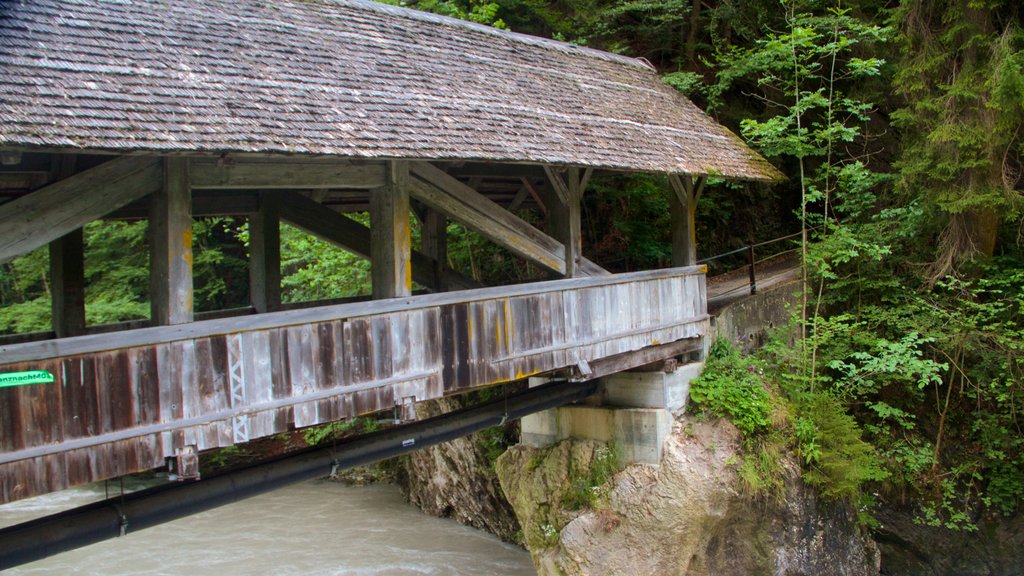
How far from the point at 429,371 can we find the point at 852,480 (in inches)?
263

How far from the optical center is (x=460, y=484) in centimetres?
1474

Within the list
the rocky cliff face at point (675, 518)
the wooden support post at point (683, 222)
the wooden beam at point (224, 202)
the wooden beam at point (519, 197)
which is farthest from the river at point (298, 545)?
the wooden beam at point (224, 202)

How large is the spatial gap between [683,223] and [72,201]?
26.3ft

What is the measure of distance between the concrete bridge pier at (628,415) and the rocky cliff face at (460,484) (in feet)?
9.06

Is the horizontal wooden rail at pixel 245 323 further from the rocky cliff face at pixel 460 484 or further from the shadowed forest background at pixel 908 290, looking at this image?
the rocky cliff face at pixel 460 484

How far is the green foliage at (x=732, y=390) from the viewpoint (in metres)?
11.0

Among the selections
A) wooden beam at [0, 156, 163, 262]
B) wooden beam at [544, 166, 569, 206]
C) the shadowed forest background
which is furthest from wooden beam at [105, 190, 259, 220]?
the shadowed forest background

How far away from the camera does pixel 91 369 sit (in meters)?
5.43

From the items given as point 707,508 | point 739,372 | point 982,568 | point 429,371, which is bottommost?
point 982,568

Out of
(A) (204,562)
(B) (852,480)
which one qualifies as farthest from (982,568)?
(A) (204,562)

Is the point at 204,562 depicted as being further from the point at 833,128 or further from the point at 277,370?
the point at 833,128

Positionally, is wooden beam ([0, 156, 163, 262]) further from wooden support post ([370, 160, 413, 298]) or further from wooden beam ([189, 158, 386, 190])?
wooden support post ([370, 160, 413, 298])

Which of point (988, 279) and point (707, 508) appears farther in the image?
point (988, 279)

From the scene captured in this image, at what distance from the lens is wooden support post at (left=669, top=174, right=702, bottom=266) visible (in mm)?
11625
